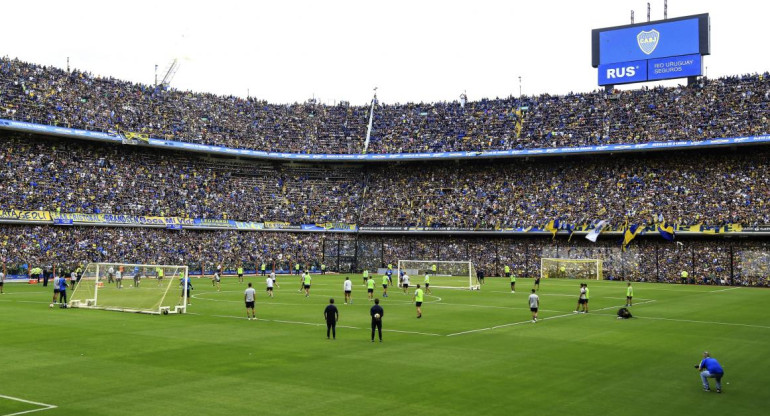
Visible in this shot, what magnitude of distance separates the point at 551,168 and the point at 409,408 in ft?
228

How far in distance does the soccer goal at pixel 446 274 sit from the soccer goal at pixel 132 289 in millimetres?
24158

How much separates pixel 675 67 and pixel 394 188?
35408 millimetres

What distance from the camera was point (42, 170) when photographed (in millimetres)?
66500

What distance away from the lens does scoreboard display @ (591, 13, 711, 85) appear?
75250 millimetres

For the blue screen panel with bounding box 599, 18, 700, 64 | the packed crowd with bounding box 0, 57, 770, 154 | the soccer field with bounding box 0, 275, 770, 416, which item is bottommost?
the soccer field with bounding box 0, 275, 770, 416

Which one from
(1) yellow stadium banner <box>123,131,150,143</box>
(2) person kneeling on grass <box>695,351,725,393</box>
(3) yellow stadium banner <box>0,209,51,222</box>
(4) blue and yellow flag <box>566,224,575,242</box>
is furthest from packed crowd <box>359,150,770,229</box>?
(2) person kneeling on grass <box>695,351,725,393</box>

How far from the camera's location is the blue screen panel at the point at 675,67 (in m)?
75.4

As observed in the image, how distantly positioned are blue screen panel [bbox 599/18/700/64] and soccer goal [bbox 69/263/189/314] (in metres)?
59.5

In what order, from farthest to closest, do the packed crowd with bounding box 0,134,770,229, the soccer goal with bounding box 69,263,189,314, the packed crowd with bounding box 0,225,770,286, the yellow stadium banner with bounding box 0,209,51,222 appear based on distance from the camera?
the packed crowd with bounding box 0,134,770,229
the packed crowd with bounding box 0,225,770,286
the yellow stadium banner with bounding box 0,209,51,222
the soccer goal with bounding box 69,263,189,314

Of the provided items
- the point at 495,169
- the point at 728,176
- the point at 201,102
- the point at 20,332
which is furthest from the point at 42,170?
the point at 728,176

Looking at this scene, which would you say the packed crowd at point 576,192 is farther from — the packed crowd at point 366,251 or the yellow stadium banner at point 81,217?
the yellow stadium banner at point 81,217

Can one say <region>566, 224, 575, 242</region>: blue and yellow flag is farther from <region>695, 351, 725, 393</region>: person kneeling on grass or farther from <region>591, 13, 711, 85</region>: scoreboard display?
<region>695, 351, 725, 393</region>: person kneeling on grass

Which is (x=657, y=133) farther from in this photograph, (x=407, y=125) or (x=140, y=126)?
(x=140, y=126)

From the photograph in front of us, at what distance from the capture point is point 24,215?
204 ft
